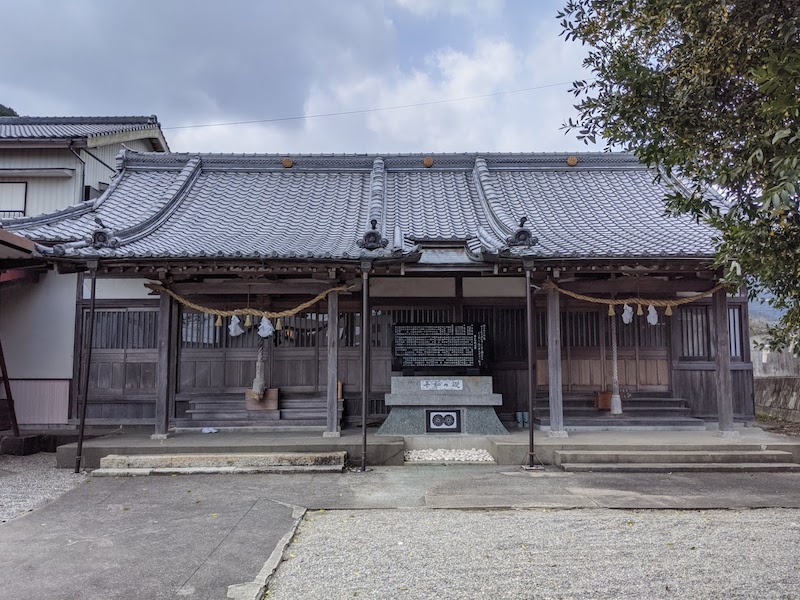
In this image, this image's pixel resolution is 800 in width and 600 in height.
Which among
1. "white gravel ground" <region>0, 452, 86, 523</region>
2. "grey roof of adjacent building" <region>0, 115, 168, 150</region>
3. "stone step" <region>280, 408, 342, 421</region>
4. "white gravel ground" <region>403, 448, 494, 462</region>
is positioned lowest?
"white gravel ground" <region>0, 452, 86, 523</region>

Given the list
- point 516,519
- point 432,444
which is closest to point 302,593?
point 516,519

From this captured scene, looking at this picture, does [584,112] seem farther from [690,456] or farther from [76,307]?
[76,307]

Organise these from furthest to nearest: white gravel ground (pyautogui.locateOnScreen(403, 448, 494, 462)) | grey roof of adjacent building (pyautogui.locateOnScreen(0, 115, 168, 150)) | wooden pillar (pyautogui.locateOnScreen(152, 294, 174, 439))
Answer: grey roof of adjacent building (pyautogui.locateOnScreen(0, 115, 168, 150)) < wooden pillar (pyautogui.locateOnScreen(152, 294, 174, 439)) < white gravel ground (pyautogui.locateOnScreen(403, 448, 494, 462))

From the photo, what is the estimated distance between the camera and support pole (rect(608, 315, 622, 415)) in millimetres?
9836

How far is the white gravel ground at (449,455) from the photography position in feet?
29.3

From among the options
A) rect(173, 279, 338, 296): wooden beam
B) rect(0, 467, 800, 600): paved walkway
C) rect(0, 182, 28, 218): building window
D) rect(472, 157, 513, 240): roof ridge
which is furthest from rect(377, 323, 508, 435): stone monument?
rect(0, 182, 28, 218): building window

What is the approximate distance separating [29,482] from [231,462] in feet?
9.04

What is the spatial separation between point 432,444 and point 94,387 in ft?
21.8

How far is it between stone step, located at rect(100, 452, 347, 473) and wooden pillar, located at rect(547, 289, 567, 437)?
362cm

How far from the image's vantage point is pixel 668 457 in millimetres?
8297

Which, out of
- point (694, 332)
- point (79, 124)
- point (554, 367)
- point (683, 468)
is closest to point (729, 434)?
point (683, 468)

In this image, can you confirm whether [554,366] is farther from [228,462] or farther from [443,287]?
[228,462]

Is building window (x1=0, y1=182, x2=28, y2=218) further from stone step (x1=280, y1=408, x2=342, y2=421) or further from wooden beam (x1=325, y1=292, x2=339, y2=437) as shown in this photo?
wooden beam (x1=325, y1=292, x2=339, y2=437)

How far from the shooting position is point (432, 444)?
9.39 metres
